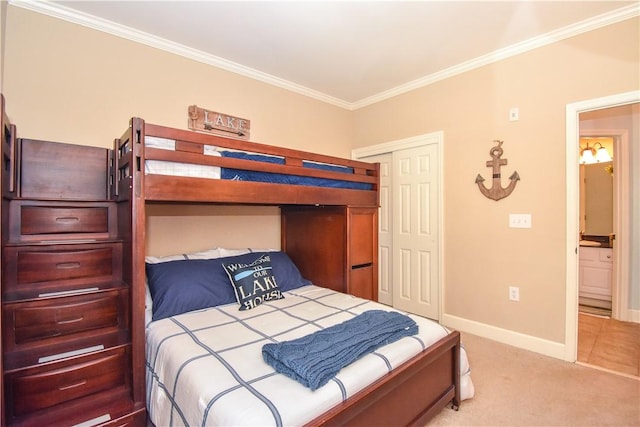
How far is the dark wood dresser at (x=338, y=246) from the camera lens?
2.74 meters

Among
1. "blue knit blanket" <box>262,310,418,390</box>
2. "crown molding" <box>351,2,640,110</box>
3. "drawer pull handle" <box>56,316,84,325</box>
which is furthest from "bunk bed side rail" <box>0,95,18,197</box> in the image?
"crown molding" <box>351,2,640,110</box>

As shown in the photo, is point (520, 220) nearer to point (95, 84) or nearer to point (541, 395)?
point (541, 395)

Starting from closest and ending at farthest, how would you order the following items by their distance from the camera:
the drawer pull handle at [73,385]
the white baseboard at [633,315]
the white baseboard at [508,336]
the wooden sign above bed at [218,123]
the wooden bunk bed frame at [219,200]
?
the wooden bunk bed frame at [219,200] → the drawer pull handle at [73,385] → the white baseboard at [508,336] → the wooden sign above bed at [218,123] → the white baseboard at [633,315]

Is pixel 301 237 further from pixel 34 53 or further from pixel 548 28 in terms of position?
pixel 548 28

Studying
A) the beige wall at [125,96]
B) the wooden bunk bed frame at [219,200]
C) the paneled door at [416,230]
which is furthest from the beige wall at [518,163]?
the beige wall at [125,96]

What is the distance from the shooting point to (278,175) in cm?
222

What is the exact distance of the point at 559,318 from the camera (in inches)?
96.0

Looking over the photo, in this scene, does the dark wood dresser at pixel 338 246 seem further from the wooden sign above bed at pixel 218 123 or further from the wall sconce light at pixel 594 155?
the wall sconce light at pixel 594 155

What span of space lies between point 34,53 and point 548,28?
3.76 metres

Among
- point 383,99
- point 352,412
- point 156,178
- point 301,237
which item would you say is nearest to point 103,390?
point 156,178

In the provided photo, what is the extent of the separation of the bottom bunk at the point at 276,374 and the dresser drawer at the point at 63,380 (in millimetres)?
181

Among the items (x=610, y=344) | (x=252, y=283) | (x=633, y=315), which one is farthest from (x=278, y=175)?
(x=633, y=315)

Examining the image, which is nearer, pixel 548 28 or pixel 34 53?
pixel 34 53

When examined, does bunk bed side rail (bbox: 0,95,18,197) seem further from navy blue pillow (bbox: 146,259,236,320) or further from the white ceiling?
the white ceiling
